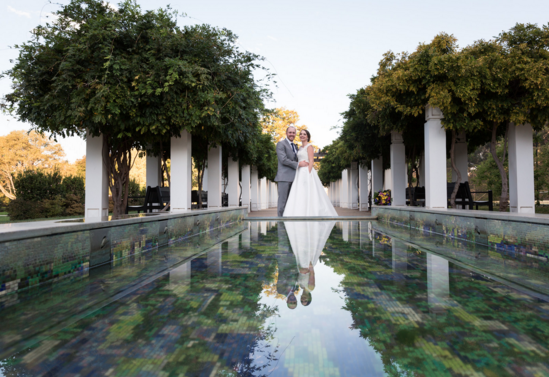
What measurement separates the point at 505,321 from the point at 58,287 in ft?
9.79

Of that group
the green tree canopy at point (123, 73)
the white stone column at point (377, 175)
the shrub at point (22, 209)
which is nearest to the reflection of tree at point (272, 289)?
the green tree canopy at point (123, 73)

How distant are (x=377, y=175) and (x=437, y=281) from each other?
50.3 feet

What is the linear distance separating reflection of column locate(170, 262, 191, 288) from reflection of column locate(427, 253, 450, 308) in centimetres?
175

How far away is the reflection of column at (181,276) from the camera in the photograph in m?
2.90

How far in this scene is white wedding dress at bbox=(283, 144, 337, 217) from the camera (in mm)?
9953

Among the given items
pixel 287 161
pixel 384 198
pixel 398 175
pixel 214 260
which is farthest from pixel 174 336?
pixel 384 198

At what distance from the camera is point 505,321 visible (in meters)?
1.98

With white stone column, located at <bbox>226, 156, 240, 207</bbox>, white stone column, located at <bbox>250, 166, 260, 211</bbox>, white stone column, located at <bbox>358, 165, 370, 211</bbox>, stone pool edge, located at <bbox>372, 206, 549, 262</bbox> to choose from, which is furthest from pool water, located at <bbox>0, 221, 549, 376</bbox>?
white stone column, located at <bbox>250, 166, 260, 211</bbox>

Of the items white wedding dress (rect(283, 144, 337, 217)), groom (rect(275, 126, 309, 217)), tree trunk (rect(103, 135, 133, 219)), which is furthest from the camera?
tree trunk (rect(103, 135, 133, 219))

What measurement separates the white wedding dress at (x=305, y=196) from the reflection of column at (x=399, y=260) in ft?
15.1

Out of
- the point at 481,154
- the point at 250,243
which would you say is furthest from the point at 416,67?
the point at 481,154

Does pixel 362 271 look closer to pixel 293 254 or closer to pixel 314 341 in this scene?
pixel 293 254

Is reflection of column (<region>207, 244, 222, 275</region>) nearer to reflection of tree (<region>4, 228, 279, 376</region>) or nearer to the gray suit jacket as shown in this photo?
reflection of tree (<region>4, 228, 279, 376</region>)

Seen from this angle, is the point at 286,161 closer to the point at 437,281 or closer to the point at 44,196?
the point at 437,281
